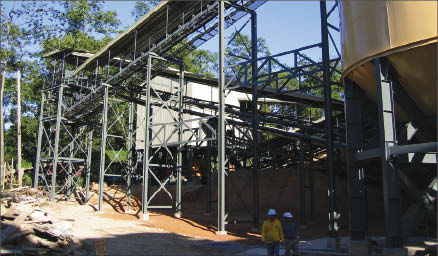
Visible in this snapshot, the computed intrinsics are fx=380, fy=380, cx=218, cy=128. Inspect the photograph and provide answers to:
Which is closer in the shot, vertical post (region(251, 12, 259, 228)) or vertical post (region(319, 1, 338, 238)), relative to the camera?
vertical post (region(319, 1, 338, 238))

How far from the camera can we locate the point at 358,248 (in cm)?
1038

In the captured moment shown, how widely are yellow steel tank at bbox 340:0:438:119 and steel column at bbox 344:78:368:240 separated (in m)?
0.40

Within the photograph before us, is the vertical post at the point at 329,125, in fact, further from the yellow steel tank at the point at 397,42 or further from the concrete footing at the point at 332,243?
the yellow steel tank at the point at 397,42

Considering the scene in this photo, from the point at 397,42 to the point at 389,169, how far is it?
3.03 m

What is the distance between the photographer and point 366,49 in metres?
9.82

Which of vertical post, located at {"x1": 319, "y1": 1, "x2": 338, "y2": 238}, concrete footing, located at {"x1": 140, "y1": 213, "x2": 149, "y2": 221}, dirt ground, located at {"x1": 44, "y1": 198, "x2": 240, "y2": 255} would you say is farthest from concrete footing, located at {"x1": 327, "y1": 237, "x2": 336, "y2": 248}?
concrete footing, located at {"x1": 140, "y1": 213, "x2": 149, "y2": 221}

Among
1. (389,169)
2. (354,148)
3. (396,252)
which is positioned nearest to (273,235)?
(396,252)

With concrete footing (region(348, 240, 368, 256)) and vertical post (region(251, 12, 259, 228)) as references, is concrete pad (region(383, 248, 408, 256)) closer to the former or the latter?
concrete footing (region(348, 240, 368, 256))

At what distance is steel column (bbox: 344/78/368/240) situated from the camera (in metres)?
11.0

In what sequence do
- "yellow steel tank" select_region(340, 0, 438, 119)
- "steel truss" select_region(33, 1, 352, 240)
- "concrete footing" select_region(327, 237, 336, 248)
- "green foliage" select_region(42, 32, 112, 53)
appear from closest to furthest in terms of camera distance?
"yellow steel tank" select_region(340, 0, 438, 119), "concrete footing" select_region(327, 237, 336, 248), "steel truss" select_region(33, 1, 352, 240), "green foliage" select_region(42, 32, 112, 53)

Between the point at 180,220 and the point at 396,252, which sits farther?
the point at 180,220

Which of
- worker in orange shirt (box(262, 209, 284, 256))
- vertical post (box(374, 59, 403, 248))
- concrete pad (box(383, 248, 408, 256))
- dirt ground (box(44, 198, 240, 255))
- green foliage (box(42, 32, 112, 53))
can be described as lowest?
dirt ground (box(44, 198, 240, 255))

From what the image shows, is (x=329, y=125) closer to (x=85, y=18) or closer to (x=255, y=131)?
(x=255, y=131)

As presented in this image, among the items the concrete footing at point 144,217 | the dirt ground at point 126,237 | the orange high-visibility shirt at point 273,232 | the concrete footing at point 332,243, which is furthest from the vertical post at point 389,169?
the concrete footing at point 144,217
